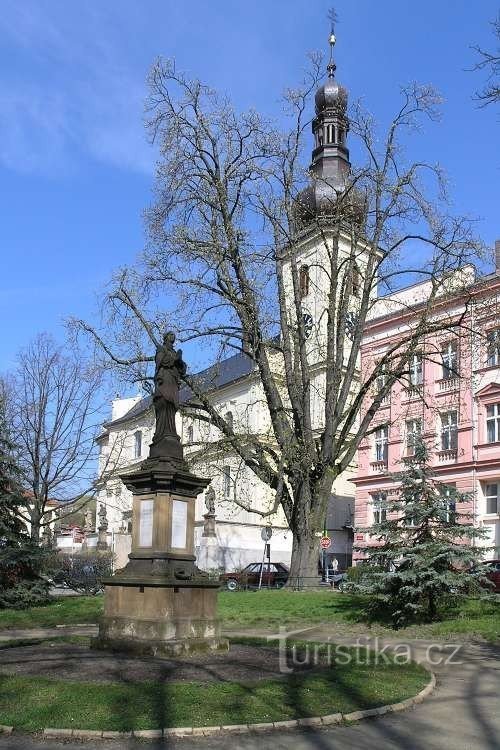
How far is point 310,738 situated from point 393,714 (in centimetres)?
144

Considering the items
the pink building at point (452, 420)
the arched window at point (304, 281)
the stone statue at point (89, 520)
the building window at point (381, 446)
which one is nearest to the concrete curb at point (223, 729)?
the arched window at point (304, 281)

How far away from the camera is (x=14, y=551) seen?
70.6 ft

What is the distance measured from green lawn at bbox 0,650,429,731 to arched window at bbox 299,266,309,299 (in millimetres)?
15970

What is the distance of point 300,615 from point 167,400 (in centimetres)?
805

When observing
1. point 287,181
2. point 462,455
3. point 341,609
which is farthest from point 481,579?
point 462,455

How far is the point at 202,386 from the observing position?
74.1 feet

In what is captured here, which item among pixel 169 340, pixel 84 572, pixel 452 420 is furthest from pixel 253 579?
pixel 169 340

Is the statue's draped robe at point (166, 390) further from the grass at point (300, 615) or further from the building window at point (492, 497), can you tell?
the building window at point (492, 497)

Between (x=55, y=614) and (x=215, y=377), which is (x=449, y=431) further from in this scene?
(x=55, y=614)

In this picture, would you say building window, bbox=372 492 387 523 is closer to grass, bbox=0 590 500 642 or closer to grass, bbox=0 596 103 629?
grass, bbox=0 590 500 642

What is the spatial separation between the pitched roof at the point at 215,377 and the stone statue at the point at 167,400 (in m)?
1.85

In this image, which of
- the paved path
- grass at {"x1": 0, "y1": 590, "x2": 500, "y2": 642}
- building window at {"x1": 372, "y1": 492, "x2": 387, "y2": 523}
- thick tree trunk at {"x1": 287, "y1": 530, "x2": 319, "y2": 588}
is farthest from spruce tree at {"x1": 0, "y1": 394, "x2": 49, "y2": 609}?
the paved path

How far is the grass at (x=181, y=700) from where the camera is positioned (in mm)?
6863

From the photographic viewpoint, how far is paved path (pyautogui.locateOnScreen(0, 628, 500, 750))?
252 inches
